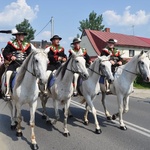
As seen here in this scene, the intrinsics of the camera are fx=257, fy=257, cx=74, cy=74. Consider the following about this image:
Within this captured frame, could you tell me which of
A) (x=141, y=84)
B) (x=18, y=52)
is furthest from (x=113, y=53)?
(x=141, y=84)

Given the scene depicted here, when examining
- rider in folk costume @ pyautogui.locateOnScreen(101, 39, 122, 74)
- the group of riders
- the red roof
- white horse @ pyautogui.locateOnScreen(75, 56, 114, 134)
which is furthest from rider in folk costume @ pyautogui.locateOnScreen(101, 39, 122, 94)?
the red roof

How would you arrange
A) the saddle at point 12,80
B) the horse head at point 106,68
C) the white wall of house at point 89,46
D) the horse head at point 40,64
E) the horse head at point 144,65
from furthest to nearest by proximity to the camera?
the white wall of house at point 89,46, the horse head at point 144,65, the horse head at point 106,68, the saddle at point 12,80, the horse head at point 40,64

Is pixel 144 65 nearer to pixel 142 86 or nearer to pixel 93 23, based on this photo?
pixel 142 86

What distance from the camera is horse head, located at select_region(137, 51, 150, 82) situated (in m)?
7.48

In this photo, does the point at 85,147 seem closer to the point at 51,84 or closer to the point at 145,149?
the point at 145,149

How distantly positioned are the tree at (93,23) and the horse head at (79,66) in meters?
66.9

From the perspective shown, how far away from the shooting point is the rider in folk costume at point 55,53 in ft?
28.4

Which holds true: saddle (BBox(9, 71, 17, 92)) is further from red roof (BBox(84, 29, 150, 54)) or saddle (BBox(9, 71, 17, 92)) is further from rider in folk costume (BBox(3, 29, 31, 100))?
red roof (BBox(84, 29, 150, 54))

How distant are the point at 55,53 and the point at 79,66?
2.23m

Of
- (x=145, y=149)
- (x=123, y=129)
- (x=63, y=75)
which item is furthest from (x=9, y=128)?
(x=145, y=149)

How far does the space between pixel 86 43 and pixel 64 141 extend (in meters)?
39.9

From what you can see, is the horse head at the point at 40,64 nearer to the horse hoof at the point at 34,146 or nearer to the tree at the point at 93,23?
the horse hoof at the point at 34,146

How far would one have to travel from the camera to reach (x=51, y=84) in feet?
25.9

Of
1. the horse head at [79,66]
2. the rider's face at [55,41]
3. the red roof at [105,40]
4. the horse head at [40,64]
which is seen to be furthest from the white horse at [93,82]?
the red roof at [105,40]
